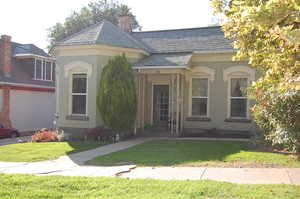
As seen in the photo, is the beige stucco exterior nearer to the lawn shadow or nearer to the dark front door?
the dark front door

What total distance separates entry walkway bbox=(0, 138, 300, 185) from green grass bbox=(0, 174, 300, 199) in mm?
661

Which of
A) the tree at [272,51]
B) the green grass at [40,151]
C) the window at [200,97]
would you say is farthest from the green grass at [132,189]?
the window at [200,97]

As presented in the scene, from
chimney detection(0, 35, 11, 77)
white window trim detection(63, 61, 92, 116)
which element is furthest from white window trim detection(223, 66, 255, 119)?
chimney detection(0, 35, 11, 77)

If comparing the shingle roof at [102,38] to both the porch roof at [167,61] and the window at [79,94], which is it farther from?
the window at [79,94]

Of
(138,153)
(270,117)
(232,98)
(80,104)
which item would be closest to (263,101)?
(270,117)

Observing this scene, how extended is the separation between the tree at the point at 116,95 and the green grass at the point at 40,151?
1.43m

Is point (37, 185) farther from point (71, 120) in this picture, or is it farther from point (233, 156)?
point (71, 120)

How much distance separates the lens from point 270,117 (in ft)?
32.5

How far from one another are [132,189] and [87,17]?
131 feet

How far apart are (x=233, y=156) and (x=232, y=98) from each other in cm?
646

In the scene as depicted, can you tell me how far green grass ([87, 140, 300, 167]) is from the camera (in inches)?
363

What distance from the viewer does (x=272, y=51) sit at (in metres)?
5.46

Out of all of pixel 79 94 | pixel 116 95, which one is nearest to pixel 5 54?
pixel 79 94

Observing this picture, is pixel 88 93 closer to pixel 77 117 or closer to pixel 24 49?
pixel 77 117
